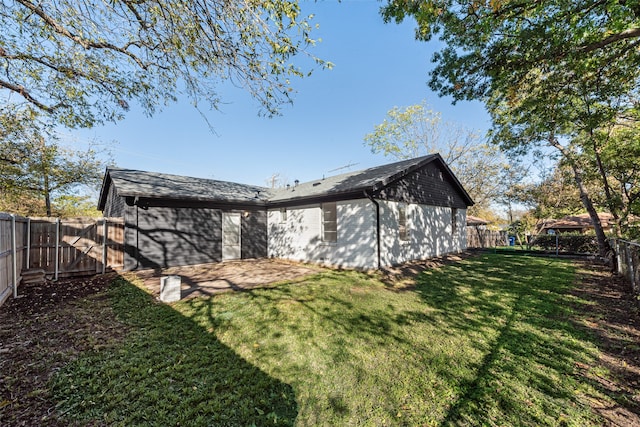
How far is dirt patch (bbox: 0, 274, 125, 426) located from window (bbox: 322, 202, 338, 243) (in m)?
6.66

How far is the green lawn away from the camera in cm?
231

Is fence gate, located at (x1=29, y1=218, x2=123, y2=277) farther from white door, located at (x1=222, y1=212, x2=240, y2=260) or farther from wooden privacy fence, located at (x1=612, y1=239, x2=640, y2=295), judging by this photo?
wooden privacy fence, located at (x1=612, y1=239, x2=640, y2=295)

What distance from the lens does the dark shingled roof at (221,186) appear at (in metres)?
8.41

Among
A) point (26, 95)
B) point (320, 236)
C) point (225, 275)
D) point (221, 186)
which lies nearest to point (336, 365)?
point (225, 275)

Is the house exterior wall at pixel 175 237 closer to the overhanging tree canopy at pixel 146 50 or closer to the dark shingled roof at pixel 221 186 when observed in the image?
the dark shingled roof at pixel 221 186

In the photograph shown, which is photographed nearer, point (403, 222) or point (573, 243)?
point (403, 222)

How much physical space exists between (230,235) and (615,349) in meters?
11.1

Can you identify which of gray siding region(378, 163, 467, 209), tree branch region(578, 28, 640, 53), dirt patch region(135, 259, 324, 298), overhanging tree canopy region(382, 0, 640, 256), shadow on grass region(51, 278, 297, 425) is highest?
overhanging tree canopy region(382, 0, 640, 256)

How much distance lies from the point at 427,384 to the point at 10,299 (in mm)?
8387

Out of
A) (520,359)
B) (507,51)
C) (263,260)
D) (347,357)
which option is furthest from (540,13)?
(263,260)


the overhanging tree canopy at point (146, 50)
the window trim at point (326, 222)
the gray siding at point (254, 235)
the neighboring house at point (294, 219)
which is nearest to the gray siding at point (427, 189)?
the neighboring house at point (294, 219)

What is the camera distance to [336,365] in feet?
10.0

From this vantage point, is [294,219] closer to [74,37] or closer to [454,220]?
[74,37]

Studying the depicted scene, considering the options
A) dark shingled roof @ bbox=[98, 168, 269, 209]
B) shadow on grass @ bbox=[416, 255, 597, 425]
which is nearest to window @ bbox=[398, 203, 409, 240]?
shadow on grass @ bbox=[416, 255, 597, 425]
